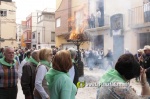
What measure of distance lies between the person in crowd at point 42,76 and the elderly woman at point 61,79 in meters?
0.93

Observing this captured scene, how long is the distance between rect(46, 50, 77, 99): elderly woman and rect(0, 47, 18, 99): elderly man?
63.4 inches

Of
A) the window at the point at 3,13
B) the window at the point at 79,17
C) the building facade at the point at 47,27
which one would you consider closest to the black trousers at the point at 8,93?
the window at the point at 79,17

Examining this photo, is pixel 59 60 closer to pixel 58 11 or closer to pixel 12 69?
pixel 12 69

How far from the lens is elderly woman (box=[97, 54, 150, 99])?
6.61 feet

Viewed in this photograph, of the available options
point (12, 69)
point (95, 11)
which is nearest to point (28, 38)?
point (95, 11)

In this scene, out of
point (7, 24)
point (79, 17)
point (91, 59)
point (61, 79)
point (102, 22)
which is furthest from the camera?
point (7, 24)


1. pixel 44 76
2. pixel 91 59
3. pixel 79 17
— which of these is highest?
pixel 79 17

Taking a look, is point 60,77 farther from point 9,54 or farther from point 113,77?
point 9,54

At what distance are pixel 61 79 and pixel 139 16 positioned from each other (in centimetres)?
1468

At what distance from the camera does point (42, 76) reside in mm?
3818

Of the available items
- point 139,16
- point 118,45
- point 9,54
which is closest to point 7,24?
point 118,45

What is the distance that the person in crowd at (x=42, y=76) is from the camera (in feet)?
12.3

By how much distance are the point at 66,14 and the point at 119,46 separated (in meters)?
9.64

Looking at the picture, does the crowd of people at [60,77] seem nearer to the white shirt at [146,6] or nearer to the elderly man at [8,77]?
the elderly man at [8,77]
